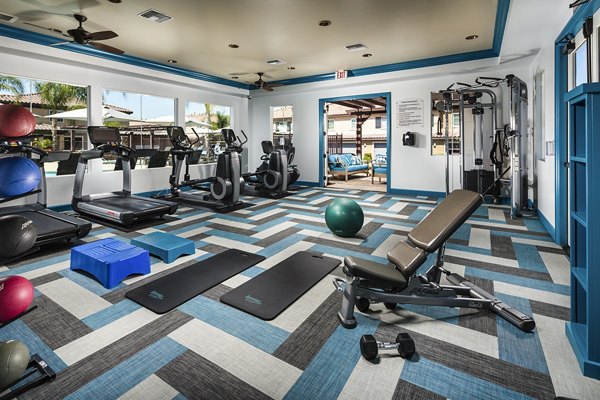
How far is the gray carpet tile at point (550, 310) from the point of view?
207 cm

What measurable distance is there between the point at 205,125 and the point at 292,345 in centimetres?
759

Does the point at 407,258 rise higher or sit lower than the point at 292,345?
higher

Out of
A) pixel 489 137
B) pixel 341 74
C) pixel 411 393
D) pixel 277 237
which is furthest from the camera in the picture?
pixel 341 74

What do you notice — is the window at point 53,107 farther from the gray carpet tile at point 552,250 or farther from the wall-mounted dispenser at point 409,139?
the gray carpet tile at point 552,250

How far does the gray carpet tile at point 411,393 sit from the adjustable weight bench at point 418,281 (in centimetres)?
51

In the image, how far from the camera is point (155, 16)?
4324 millimetres

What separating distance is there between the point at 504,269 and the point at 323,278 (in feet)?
5.16

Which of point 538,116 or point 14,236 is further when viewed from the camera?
point 538,116

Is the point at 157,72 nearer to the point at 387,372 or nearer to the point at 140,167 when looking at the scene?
the point at 140,167

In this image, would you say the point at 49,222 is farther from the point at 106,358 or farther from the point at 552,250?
the point at 552,250

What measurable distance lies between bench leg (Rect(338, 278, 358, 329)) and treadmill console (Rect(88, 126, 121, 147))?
427cm

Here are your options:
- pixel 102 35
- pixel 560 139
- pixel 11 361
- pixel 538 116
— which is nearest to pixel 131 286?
pixel 11 361

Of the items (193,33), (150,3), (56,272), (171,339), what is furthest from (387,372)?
(193,33)

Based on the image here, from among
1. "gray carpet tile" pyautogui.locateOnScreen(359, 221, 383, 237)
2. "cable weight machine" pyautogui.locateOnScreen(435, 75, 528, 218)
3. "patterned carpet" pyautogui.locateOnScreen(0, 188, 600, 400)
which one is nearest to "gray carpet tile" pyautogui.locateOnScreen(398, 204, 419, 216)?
Answer: "cable weight machine" pyautogui.locateOnScreen(435, 75, 528, 218)
